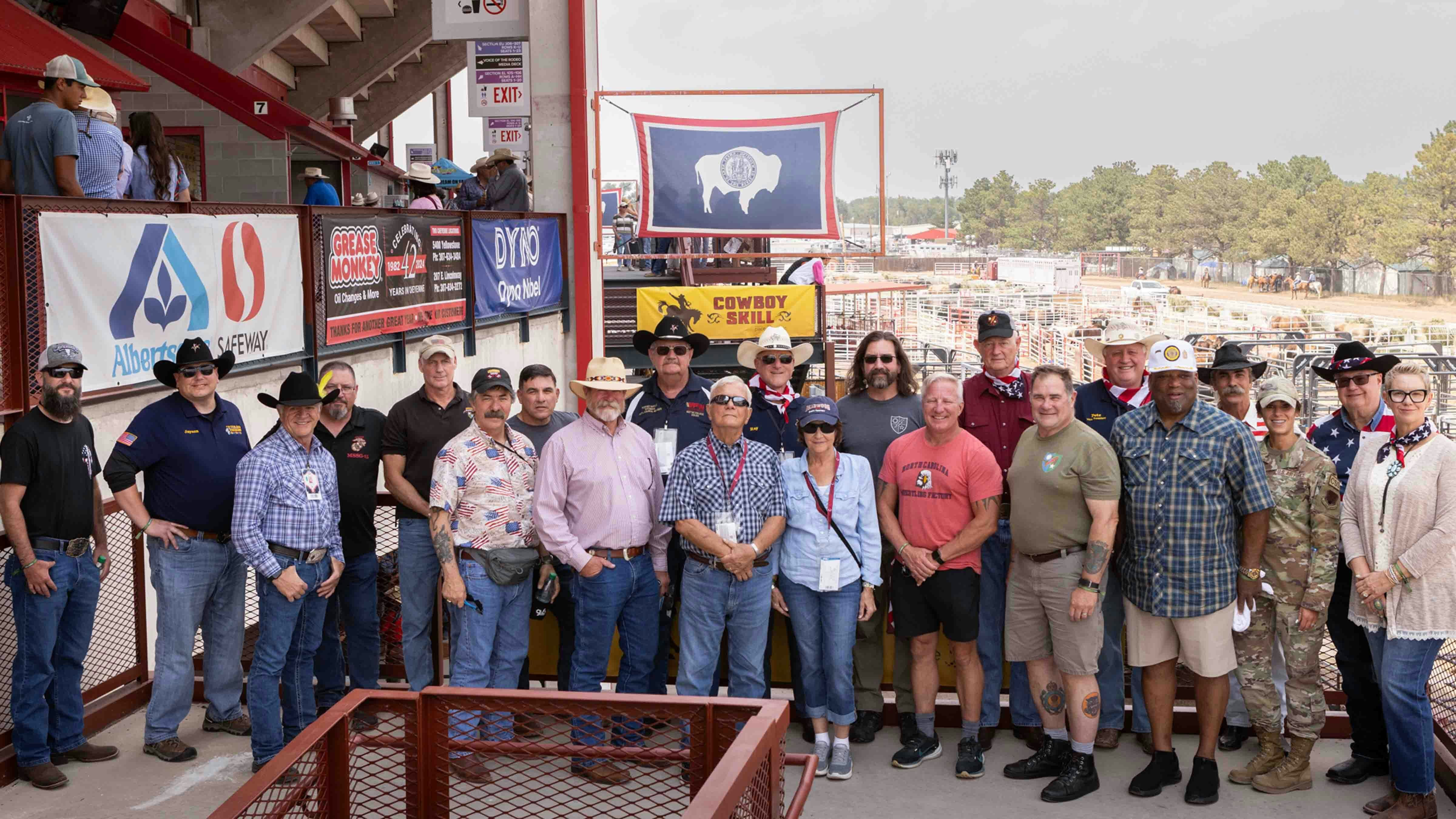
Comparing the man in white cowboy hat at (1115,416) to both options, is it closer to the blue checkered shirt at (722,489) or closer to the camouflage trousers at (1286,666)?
the camouflage trousers at (1286,666)

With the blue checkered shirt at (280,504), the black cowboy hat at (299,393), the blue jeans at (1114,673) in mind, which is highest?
the black cowboy hat at (299,393)

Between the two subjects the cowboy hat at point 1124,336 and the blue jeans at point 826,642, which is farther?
the cowboy hat at point 1124,336

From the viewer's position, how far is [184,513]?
580 cm

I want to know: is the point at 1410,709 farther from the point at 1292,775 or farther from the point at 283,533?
the point at 283,533

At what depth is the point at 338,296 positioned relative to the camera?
1039 cm

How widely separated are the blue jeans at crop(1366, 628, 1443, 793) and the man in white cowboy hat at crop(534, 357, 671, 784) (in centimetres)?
326

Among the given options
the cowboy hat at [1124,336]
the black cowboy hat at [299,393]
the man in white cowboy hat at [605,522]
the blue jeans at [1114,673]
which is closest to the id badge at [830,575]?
the man in white cowboy hat at [605,522]

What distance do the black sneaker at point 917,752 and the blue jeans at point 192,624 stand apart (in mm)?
3264

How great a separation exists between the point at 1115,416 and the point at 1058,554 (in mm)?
1305

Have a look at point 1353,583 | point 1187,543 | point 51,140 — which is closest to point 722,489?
point 1187,543

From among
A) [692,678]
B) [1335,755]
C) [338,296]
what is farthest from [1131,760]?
[338,296]

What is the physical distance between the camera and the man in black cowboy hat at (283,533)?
559cm

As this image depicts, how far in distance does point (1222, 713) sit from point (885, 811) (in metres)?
1.64

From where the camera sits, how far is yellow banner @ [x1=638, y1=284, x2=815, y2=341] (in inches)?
673
